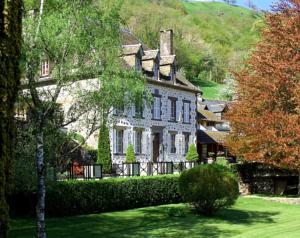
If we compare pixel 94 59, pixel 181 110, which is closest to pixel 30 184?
pixel 94 59

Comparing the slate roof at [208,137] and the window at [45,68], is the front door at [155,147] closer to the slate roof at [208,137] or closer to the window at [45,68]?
the slate roof at [208,137]

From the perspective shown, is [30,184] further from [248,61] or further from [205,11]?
[205,11]

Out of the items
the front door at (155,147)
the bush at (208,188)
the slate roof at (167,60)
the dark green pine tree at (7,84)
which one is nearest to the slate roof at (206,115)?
the slate roof at (167,60)

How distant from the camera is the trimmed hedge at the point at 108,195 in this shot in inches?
706

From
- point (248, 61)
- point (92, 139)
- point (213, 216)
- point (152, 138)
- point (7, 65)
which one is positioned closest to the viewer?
point (7, 65)

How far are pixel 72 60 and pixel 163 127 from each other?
2861cm

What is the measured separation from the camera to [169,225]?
55.3ft

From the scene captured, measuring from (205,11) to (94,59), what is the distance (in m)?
146

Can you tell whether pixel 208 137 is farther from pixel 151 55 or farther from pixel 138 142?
pixel 151 55

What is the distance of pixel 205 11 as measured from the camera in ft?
505

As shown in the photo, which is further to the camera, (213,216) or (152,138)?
(152,138)

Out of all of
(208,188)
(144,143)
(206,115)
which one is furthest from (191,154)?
(208,188)

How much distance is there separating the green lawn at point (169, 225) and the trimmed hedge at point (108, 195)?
1.79 feet

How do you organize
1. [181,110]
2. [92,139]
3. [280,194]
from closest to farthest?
[280,194], [92,139], [181,110]
